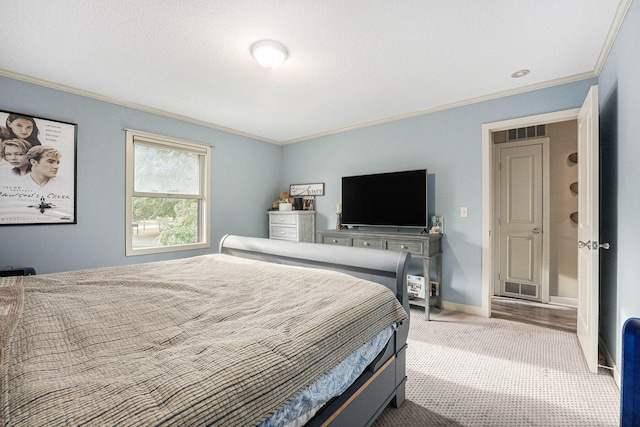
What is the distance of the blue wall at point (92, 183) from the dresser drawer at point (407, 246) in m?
2.46

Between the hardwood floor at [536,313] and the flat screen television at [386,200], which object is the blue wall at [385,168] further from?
the hardwood floor at [536,313]

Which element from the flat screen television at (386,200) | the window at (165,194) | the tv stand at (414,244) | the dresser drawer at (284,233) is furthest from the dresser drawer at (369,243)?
the window at (165,194)

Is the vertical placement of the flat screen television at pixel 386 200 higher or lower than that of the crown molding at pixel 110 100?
lower

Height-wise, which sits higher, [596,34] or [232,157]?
[596,34]

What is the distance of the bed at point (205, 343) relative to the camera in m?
0.70

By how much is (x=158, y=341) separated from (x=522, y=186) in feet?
15.0

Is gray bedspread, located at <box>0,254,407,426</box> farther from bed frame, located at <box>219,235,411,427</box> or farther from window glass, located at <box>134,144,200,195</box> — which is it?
window glass, located at <box>134,144,200,195</box>

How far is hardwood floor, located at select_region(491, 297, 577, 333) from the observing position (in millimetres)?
3141

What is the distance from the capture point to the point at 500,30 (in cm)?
208

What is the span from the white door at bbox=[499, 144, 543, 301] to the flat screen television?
151 centimetres

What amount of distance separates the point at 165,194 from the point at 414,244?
3114 millimetres

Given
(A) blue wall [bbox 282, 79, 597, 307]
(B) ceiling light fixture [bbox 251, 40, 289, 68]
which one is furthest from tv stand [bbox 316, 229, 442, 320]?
(B) ceiling light fixture [bbox 251, 40, 289, 68]

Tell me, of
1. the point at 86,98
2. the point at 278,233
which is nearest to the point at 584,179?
the point at 278,233

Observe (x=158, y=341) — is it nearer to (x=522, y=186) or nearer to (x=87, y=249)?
(x=87, y=249)
